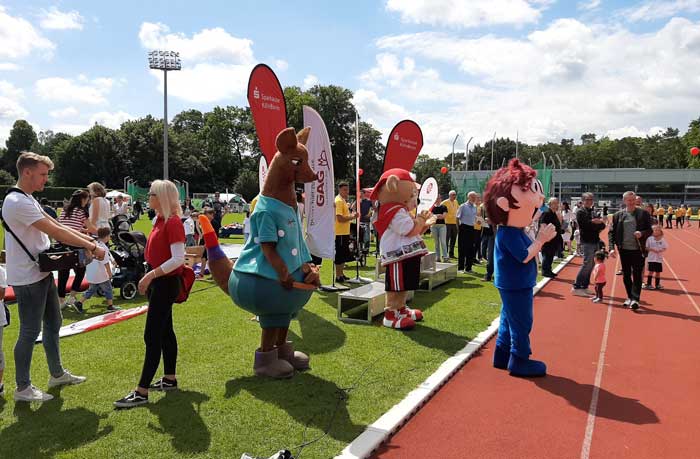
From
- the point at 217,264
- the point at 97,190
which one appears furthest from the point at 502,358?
the point at 97,190

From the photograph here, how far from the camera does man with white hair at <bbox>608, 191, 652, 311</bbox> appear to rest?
26.5ft

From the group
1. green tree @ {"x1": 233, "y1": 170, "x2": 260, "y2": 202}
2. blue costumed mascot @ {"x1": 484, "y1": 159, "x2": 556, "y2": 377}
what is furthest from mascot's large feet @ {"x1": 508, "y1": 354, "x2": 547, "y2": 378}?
green tree @ {"x1": 233, "y1": 170, "x2": 260, "y2": 202}

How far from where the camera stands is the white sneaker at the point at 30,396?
13.5 feet

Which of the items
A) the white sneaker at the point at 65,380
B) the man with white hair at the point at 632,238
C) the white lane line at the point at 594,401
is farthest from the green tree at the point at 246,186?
the white sneaker at the point at 65,380

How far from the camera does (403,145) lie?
10164mm

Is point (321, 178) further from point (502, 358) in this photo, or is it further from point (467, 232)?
point (467, 232)

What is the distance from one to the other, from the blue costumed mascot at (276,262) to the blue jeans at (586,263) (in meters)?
6.77

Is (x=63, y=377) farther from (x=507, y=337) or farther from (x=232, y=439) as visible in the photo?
(x=507, y=337)

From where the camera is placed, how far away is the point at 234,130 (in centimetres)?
6831

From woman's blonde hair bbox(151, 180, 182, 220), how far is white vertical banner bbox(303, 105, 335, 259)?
3.11 m

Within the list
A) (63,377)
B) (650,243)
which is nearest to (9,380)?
(63,377)

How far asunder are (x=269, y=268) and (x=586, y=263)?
293 inches

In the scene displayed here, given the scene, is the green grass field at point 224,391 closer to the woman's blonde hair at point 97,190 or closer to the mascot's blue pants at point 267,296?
the mascot's blue pants at point 267,296

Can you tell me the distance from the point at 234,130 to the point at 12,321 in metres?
64.3
